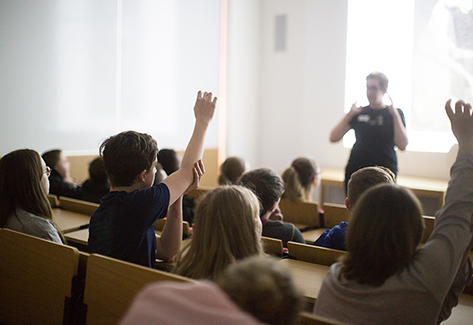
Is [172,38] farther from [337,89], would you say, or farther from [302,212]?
[302,212]

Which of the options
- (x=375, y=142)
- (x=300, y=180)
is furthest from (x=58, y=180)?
(x=375, y=142)

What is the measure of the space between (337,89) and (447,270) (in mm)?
5323

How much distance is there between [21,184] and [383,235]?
62.1 inches

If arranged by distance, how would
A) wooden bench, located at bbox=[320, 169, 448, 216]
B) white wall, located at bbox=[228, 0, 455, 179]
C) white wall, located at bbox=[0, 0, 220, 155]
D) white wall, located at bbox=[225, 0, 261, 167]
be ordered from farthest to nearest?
white wall, located at bbox=[225, 0, 261, 167]
white wall, located at bbox=[228, 0, 455, 179]
wooden bench, located at bbox=[320, 169, 448, 216]
white wall, located at bbox=[0, 0, 220, 155]

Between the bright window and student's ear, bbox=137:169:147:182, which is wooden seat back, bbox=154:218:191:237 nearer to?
student's ear, bbox=137:169:147:182

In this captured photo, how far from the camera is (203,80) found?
6262 millimetres

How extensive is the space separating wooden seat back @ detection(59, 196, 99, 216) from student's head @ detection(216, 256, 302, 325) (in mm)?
2345

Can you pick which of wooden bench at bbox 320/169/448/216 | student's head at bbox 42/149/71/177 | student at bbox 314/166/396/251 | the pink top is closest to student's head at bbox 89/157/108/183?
student's head at bbox 42/149/71/177

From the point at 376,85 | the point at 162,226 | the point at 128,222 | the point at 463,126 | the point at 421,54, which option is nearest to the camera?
the point at 463,126

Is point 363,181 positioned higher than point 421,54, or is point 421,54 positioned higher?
→ point 421,54

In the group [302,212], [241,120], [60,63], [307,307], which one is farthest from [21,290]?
[241,120]

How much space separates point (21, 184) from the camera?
2.00 m

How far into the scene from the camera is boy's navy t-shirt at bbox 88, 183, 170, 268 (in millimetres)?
1632

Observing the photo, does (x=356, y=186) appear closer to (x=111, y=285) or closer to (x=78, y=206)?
(x=111, y=285)
